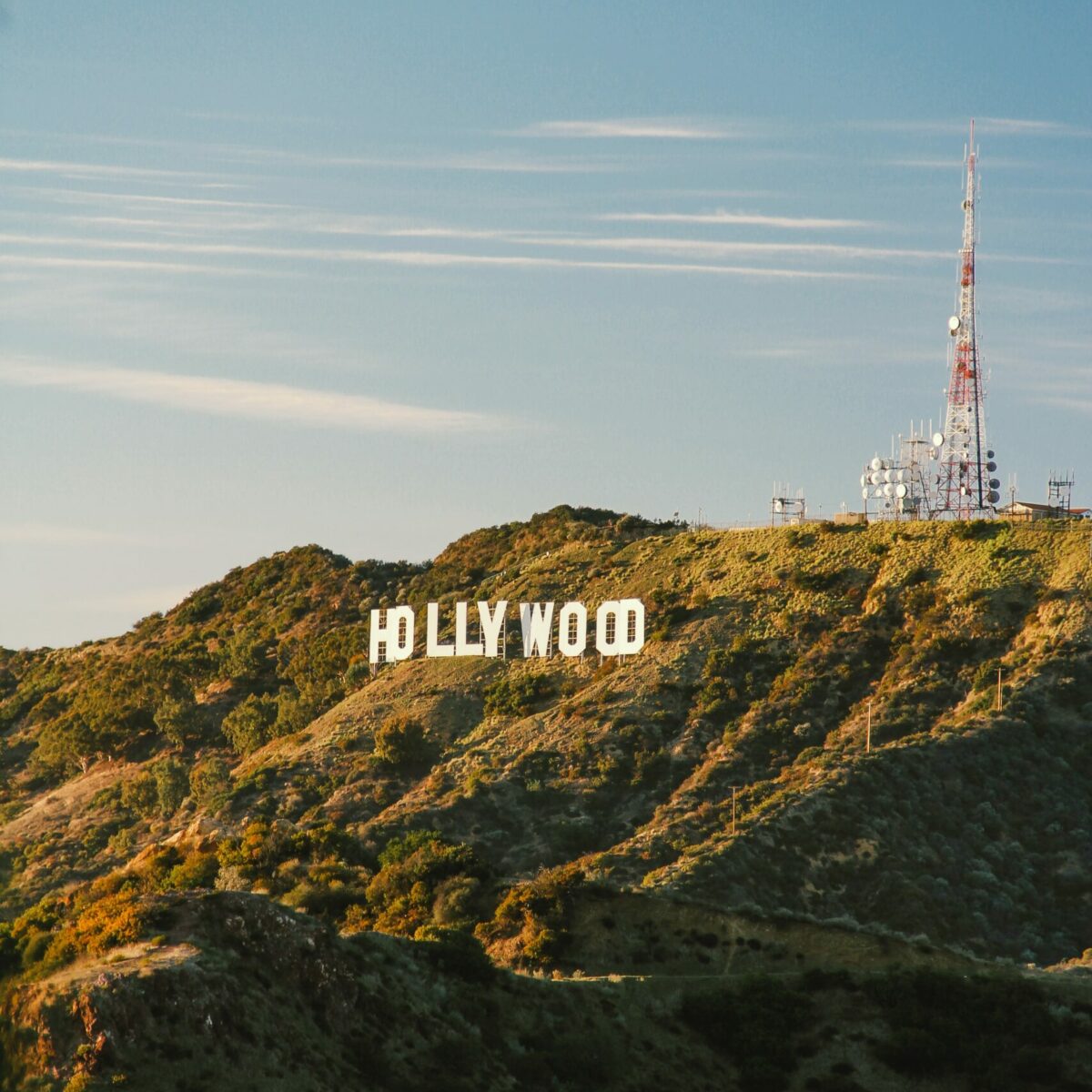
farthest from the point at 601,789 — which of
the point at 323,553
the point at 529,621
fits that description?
the point at 323,553

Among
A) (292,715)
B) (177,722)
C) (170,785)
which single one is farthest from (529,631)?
(177,722)

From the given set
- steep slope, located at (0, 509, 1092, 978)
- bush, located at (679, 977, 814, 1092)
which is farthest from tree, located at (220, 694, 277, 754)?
bush, located at (679, 977, 814, 1092)

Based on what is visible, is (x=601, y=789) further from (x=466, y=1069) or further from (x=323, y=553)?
(x=323, y=553)

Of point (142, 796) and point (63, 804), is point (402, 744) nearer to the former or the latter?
point (142, 796)

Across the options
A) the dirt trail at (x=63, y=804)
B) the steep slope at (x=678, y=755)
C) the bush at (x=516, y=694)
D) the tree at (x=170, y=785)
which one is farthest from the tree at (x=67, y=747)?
the bush at (x=516, y=694)

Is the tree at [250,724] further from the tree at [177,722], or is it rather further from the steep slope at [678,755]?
the tree at [177,722]

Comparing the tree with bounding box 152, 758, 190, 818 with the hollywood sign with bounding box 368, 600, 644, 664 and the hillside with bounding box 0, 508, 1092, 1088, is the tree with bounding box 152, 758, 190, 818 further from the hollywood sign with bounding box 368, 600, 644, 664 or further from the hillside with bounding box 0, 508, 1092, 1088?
the hollywood sign with bounding box 368, 600, 644, 664
